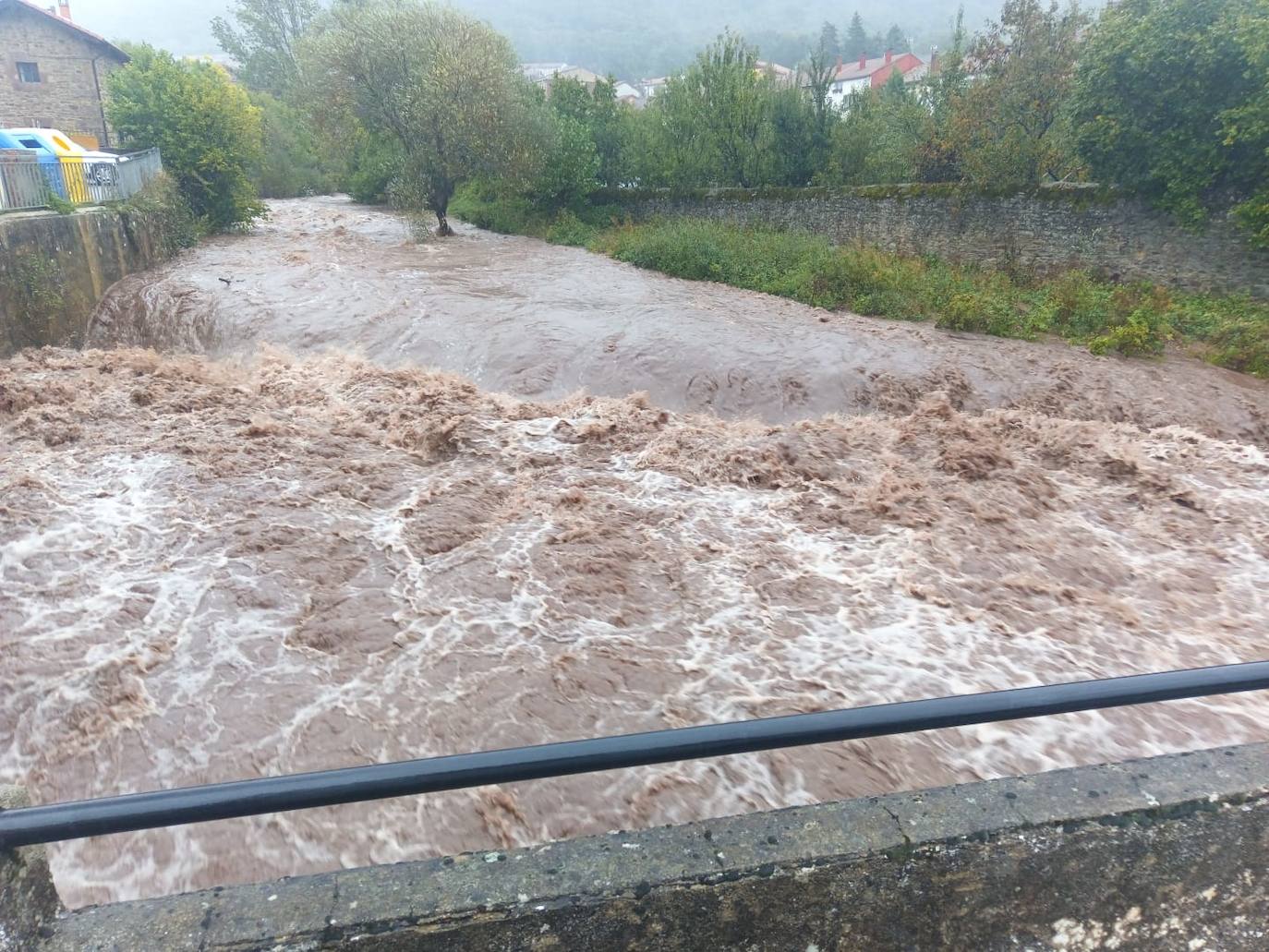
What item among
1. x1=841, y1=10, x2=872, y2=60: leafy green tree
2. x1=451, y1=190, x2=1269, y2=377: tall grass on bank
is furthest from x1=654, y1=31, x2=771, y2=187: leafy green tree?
x1=841, y1=10, x2=872, y2=60: leafy green tree

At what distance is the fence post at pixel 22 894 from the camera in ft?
4.76

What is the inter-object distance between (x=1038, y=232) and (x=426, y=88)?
1508 cm

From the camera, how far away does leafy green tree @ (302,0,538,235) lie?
21.7 meters

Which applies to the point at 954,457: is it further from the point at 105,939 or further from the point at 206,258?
the point at 206,258

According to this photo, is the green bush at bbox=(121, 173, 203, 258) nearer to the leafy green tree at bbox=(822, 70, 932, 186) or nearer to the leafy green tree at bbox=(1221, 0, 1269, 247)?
the leafy green tree at bbox=(822, 70, 932, 186)

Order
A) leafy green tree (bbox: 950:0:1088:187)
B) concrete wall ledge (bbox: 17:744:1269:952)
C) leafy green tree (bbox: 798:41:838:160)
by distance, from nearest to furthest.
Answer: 1. concrete wall ledge (bbox: 17:744:1269:952)
2. leafy green tree (bbox: 950:0:1088:187)
3. leafy green tree (bbox: 798:41:838:160)

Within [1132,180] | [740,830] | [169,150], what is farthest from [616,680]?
[169,150]

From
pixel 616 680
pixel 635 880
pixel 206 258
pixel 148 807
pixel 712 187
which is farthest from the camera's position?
pixel 712 187

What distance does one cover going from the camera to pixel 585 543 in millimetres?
6520

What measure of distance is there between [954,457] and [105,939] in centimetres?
787

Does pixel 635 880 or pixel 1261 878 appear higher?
pixel 635 880

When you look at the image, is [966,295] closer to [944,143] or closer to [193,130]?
[944,143]

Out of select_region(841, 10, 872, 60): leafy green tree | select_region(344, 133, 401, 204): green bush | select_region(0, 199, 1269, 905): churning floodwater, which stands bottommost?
select_region(0, 199, 1269, 905): churning floodwater

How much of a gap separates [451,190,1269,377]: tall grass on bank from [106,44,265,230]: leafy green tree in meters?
10.5
